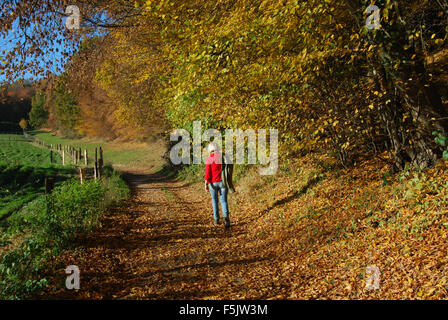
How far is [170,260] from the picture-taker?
5.81 metres

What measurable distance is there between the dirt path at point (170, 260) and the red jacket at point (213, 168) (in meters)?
1.28

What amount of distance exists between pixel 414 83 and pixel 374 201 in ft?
7.68

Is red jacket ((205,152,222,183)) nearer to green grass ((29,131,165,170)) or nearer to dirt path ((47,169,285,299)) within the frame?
dirt path ((47,169,285,299))

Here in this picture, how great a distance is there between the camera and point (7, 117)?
353ft

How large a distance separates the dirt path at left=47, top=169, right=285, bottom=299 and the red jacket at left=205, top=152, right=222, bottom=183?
4.19 ft

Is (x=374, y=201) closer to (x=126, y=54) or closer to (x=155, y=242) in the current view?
(x=155, y=242)

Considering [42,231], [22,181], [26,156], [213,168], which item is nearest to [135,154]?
[26,156]

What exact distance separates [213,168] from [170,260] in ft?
9.41

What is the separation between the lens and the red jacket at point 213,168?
7.96 m

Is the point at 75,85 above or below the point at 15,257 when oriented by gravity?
above

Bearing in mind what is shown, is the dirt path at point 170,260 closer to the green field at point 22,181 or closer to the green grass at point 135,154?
the green field at point 22,181

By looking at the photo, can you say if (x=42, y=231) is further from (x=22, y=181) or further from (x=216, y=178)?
(x=22, y=181)
